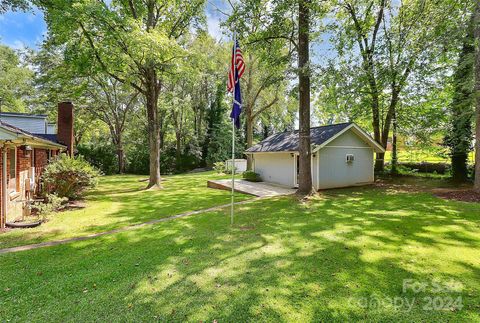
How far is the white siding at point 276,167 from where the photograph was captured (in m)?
15.1

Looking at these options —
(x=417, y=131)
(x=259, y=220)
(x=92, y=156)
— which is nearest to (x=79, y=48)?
(x=259, y=220)

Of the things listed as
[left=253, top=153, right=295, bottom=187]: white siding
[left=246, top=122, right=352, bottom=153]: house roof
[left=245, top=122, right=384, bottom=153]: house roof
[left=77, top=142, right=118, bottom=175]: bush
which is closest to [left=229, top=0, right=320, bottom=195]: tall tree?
[left=245, top=122, right=384, bottom=153]: house roof

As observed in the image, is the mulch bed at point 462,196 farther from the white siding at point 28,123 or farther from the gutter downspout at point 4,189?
the white siding at point 28,123

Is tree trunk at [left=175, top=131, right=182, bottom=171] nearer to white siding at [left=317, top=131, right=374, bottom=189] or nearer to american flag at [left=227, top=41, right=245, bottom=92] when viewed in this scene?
white siding at [left=317, top=131, right=374, bottom=189]

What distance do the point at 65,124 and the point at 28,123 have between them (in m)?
1.96

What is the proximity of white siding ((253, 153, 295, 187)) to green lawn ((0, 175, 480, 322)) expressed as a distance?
7.68 metres

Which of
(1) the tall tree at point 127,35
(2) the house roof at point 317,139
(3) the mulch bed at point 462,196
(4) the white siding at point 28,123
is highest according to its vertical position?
(1) the tall tree at point 127,35

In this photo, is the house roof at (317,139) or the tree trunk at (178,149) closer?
the house roof at (317,139)

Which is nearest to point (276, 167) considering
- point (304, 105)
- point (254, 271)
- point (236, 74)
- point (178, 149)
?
point (304, 105)

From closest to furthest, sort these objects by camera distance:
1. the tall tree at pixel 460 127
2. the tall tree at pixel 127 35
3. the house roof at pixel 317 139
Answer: the tall tree at pixel 127 35 < the tall tree at pixel 460 127 < the house roof at pixel 317 139

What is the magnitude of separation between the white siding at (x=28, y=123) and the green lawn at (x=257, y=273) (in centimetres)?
1159

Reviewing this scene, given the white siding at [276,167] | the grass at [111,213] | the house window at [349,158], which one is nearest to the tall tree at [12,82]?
the grass at [111,213]

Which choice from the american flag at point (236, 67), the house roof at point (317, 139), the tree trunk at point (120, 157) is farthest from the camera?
the tree trunk at point (120, 157)

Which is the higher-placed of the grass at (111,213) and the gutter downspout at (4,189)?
the gutter downspout at (4,189)
